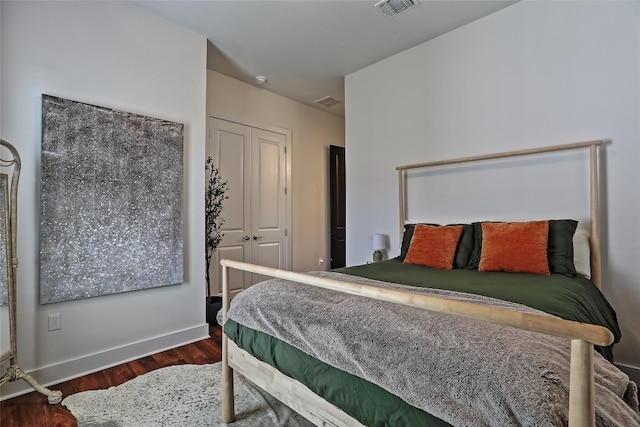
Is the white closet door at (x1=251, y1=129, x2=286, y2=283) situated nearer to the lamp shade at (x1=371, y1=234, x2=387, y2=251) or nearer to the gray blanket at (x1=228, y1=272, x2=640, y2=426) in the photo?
the lamp shade at (x1=371, y1=234, x2=387, y2=251)

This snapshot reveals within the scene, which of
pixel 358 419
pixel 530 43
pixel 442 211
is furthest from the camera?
pixel 442 211

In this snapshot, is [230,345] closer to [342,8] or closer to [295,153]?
[342,8]

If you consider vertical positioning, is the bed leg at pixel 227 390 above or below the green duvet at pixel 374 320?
below

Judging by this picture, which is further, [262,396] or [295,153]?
[295,153]

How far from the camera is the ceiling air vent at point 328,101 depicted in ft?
14.5

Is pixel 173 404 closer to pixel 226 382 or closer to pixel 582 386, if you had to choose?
pixel 226 382

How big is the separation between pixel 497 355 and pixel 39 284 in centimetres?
260

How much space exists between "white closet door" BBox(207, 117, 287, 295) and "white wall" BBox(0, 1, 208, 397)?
794 mm

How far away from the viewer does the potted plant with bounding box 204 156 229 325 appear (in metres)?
3.43

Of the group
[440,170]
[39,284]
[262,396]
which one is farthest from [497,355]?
[39,284]

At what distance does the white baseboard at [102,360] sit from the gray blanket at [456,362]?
1901mm

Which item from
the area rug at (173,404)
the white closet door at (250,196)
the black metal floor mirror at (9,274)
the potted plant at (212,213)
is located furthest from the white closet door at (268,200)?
the black metal floor mirror at (9,274)

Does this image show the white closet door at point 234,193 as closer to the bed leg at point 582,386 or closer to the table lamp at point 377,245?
the table lamp at point 377,245

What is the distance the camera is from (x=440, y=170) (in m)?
2.90
